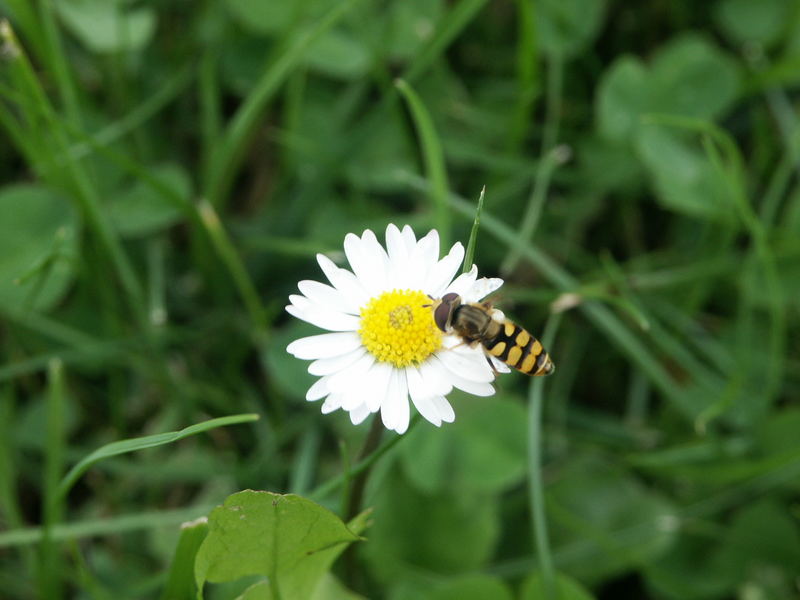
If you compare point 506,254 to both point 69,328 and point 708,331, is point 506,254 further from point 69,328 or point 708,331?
point 69,328

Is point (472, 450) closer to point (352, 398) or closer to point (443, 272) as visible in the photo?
point (443, 272)

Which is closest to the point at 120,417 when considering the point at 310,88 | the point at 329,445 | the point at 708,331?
the point at 329,445

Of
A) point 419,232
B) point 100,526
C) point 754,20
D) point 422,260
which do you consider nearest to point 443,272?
point 422,260

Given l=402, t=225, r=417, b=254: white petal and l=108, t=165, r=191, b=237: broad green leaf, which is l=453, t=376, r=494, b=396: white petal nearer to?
l=402, t=225, r=417, b=254: white petal

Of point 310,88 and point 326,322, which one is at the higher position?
point 310,88

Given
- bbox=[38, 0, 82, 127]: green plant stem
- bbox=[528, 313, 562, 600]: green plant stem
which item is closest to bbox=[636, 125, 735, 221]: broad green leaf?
bbox=[528, 313, 562, 600]: green plant stem

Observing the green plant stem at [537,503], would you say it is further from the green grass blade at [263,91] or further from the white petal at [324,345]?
the green grass blade at [263,91]

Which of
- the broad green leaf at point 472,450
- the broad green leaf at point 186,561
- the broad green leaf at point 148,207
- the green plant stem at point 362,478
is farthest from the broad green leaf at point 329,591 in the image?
the broad green leaf at point 148,207
